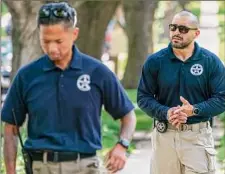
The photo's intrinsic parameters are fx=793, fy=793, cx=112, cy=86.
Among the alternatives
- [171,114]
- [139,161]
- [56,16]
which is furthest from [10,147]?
[139,161]

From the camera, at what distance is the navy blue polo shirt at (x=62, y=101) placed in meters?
4.77

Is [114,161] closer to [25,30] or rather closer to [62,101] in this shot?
[62,101]

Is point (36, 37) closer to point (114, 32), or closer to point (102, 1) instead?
point (102, 1)

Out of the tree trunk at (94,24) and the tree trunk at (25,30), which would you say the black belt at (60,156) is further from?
the tree trunk at (94,24)

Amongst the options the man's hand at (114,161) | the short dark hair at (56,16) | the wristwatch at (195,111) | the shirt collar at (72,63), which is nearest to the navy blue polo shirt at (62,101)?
the shirt collar at (72,63)

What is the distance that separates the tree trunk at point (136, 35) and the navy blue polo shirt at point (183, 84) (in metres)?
15.0

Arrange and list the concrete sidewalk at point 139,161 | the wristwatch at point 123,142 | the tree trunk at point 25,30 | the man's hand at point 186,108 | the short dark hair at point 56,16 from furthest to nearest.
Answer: the tree trunk at point 25,30
the concrete sidewalk at point 139,161
the man's hand at point 186,108
the wristwatch at point 123,142
the short dark hair at point 56,16

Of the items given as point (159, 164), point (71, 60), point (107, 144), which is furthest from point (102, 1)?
point (71, 60)

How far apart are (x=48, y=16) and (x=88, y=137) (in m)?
0.77

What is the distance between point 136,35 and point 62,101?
59.9 feet

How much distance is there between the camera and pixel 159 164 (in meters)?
6.74

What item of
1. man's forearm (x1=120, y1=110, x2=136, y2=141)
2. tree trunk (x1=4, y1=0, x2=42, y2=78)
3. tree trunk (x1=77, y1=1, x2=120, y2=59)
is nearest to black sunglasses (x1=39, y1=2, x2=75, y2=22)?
man's forearm (x1=120, y1=110, x2=136, y2=141)

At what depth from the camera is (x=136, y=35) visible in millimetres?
22922

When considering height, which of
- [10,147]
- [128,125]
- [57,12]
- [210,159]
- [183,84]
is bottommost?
[210,159]
